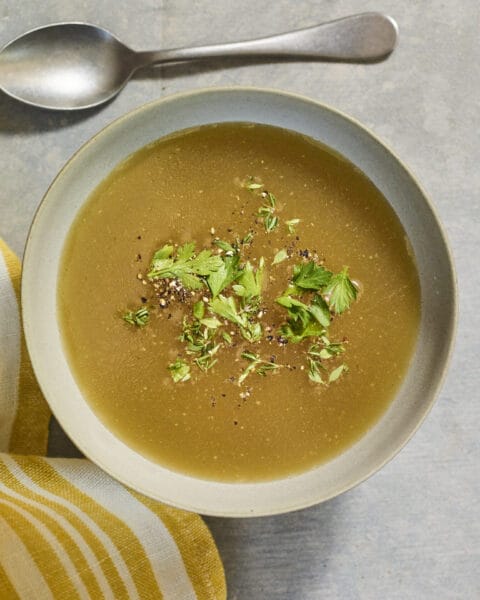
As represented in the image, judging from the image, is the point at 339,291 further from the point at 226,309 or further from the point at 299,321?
the point at 226,309

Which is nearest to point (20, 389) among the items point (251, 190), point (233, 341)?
point (233, 341)

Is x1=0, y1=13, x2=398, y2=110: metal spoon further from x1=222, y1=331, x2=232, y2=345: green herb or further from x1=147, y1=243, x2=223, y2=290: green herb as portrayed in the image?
x1=222, y1=331, x2=232, y2=345: green herb

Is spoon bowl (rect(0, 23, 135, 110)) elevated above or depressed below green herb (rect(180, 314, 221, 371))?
above

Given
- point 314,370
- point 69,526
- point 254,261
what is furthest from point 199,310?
point 69,526

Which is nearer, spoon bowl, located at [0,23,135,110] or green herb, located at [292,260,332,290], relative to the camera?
green herb, located at [292,260,332,290]

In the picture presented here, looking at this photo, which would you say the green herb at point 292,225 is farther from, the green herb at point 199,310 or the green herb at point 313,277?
the green herb at point 199,310

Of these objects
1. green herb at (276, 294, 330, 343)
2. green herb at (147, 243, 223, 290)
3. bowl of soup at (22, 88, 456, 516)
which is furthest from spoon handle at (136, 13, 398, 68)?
green herb at (276, 294, 330, 343)

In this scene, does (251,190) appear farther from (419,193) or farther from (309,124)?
(419,193)
